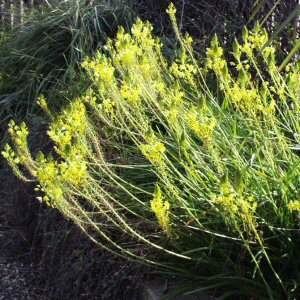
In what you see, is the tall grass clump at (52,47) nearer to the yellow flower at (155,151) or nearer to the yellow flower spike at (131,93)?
the yellow flower spike at (131,93)

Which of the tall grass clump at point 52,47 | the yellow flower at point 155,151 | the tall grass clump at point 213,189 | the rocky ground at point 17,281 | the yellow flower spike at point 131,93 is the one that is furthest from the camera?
the tall grass clump at point 52,47

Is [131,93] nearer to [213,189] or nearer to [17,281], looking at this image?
[213,189]

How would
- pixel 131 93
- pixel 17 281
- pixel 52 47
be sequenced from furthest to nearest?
pixel 52 47 < pixel 17 281 < pixel 131 93

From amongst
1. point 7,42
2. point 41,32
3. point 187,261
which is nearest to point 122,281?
point 187,261

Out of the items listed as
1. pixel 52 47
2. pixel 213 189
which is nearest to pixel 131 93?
pixel 213 189

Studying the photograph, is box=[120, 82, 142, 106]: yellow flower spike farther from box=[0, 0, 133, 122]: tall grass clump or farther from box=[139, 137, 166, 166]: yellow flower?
box=[0, 0, 133, 122]: tall grass clump

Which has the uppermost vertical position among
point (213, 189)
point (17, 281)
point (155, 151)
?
point (155, 151)

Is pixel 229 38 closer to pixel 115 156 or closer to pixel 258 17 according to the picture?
pixel 258 17

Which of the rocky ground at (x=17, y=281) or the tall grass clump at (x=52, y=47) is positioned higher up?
the tall grass clump at (x=52, y=47)

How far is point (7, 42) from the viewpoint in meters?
6.21

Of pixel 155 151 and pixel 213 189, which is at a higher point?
pixel 155 151

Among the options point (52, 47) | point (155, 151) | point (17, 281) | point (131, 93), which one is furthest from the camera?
point (52, 47)

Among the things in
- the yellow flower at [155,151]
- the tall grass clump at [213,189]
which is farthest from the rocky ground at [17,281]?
the yellow flower at [155,151]

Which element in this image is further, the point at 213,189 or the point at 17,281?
the point at 17,281
